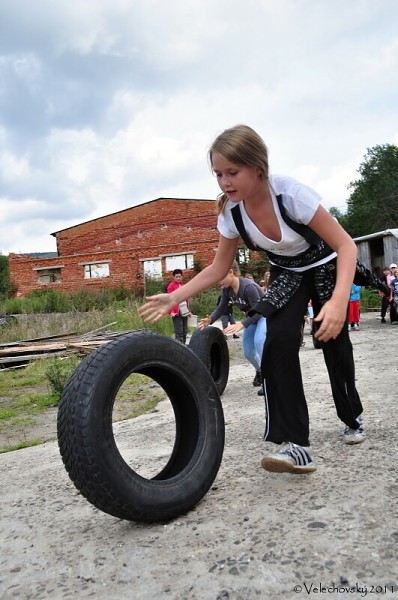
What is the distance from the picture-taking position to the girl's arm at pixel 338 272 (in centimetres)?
242

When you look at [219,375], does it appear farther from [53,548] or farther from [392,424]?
[53,548]

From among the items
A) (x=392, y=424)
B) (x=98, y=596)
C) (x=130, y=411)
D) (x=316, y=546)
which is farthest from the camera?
(x=130, y=411)

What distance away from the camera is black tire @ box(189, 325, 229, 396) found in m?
5.91

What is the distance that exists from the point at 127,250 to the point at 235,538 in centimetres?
3515

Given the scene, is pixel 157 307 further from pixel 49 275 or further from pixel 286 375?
pixel 49 275

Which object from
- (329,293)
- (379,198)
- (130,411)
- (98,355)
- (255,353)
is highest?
(379,198)

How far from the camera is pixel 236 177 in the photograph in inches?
104

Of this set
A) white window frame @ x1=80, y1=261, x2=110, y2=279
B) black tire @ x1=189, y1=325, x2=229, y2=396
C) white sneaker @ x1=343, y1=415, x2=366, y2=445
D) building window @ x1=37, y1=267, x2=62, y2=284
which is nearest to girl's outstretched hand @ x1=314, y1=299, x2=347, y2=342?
white sneaker @ x1=343, y1=415, x2=366, y2=445

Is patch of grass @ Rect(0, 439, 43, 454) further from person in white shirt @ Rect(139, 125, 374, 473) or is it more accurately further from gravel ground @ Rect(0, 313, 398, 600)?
person in white shirt @ Rect(139, 125, 374, 473)

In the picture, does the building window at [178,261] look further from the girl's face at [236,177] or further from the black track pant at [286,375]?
the girl's face at [236,177]

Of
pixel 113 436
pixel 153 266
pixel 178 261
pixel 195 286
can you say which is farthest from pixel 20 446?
pixel 153 266

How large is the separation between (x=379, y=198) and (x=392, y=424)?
54.0m

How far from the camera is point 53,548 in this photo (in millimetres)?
2252

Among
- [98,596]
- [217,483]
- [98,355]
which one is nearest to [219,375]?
[217,483]
